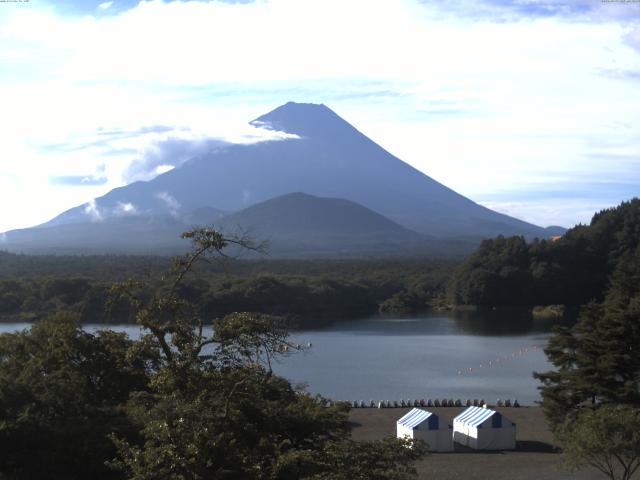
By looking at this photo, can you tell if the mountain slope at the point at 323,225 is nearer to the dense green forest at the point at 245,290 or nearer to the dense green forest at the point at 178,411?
the dense green forest at the point at 245,290

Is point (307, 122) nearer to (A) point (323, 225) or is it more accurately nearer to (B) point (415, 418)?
(A) point (323, 225)

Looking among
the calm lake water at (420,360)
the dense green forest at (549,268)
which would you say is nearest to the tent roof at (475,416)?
the calm lake water at (420,360)

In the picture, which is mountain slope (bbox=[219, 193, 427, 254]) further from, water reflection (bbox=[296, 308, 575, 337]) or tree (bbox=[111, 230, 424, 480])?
tree (bbox=[111, 230, 424, 480])

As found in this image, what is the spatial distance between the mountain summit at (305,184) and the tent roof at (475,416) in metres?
94.1

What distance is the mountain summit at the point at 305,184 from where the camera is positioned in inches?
4488

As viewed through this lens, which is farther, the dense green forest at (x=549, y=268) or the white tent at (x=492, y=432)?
the dense green forest at (x=549, y=268)

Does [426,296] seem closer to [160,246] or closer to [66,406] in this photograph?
[66,406]

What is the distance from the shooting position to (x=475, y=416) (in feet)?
44.5

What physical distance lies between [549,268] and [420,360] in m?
20.4

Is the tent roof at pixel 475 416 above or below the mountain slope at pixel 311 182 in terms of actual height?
below

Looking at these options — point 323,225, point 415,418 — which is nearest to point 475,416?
point 415,418

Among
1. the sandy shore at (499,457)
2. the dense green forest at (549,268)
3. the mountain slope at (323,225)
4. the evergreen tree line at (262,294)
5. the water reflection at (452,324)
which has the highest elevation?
the mountain slope at (323,225)

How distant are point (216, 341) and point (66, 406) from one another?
251 cm

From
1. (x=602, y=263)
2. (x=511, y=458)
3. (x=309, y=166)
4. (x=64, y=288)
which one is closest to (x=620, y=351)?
(x=511, y=458)
